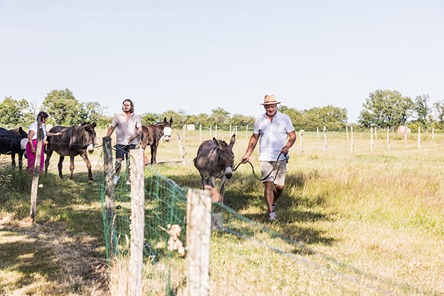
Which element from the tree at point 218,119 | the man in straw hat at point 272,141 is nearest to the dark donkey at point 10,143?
the man in straw hat at point 272,141

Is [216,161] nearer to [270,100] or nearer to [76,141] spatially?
[270,100]

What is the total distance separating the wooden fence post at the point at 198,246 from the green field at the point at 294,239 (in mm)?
938

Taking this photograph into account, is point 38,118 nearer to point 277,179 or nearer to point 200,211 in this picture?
point 277,179

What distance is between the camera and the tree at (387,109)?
109 meters

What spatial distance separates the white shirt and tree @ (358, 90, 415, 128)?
10710cm

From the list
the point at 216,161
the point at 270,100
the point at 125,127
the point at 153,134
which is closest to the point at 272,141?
the point at 270,100

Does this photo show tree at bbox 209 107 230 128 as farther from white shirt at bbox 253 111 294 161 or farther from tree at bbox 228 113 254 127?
white shirt at bbox 253 111 294 161

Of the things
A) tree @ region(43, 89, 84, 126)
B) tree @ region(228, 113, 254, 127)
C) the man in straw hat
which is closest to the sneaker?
the man in straw hat

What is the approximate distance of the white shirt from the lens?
7.82 meters

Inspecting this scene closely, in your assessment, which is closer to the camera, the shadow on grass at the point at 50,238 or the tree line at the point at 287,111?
the shadow on grass at the point at 50,238

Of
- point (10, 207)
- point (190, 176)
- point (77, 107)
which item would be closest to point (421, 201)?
point (190, 176)

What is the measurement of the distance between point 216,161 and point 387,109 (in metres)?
109

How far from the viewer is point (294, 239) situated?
664 centimetres

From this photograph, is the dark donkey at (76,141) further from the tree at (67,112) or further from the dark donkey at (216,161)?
the tree at (67,112)
